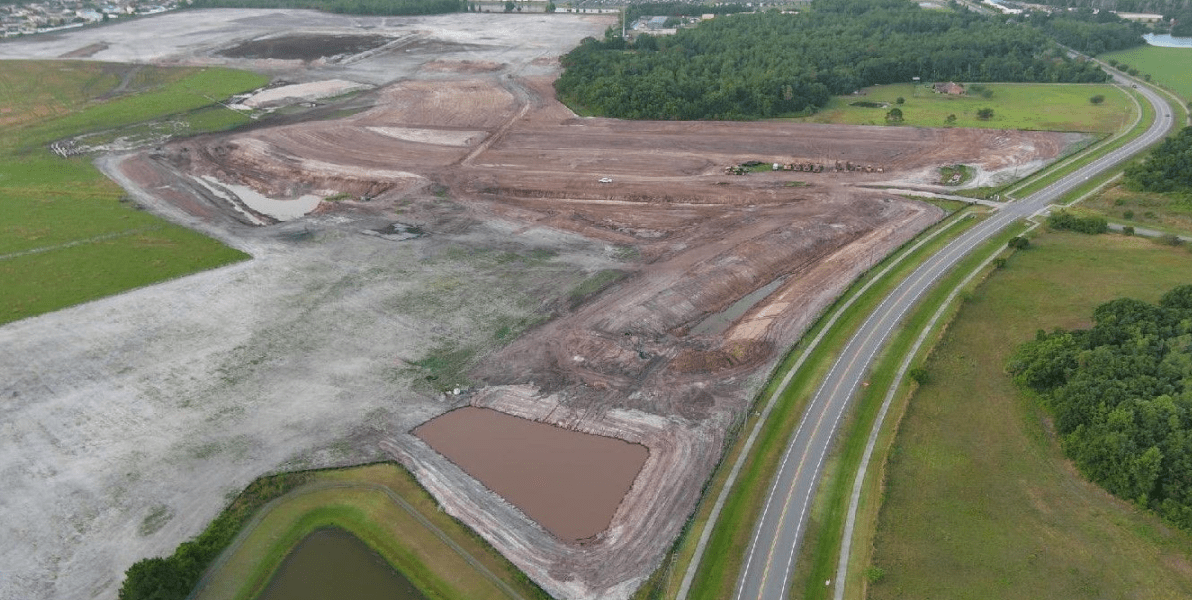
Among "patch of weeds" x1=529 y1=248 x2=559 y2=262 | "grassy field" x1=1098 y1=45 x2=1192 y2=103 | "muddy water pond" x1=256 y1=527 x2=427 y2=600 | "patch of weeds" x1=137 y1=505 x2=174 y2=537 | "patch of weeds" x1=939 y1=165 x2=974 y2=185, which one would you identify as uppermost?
"grassy field" x1=1098 y1=45 x2=1192 y2=103

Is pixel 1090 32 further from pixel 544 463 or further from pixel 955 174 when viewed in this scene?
pixel 544 463

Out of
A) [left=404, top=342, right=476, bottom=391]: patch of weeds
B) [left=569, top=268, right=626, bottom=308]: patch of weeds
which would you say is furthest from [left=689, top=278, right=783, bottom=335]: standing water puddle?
[left=404, top=342, right=476, bottom=391]: patch of weeds

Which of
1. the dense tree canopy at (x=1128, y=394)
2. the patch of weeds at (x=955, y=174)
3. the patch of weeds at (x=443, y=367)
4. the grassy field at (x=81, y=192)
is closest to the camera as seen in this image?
the dense tree canopy at (x=1128, y=394)

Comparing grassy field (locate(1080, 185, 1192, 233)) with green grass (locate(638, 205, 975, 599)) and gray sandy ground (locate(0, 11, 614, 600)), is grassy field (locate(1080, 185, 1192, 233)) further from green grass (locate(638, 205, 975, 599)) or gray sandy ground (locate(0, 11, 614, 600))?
gray sandy ground (locate(0, 11, 614, 600))

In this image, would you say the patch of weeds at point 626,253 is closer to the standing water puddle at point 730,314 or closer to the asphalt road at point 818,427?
the standing water puddle at point 730,314

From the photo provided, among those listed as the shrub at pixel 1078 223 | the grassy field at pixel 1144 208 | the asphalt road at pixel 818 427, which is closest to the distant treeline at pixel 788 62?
the grassy field at pixel 1144 208

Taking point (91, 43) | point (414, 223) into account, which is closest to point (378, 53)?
point (91, 43)
